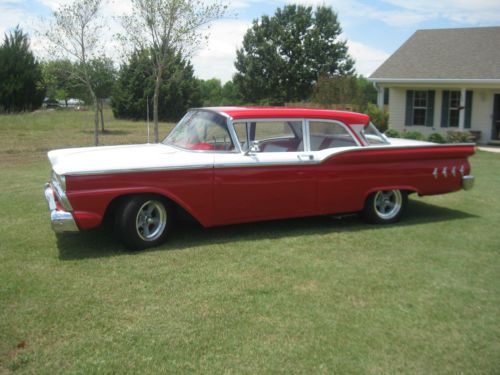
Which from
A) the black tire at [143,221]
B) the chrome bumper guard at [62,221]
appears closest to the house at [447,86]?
the black tire at [143,221]

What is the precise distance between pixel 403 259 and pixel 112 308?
119 inches

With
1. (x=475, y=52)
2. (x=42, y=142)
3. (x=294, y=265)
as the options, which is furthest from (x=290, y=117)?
(x=475, y=52)

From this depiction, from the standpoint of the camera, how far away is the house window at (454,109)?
2009 cm

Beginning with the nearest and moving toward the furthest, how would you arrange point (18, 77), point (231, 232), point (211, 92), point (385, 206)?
point (231, 232) → point (385, 206) → point (18, 77) → point (211, 92)

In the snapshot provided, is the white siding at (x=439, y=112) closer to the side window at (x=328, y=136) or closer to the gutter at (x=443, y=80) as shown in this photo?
the gutter at (x=443, y=80)

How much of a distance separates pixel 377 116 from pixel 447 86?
2.87 metres

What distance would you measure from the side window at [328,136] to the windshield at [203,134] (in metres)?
1.18

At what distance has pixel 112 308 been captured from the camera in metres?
4.17

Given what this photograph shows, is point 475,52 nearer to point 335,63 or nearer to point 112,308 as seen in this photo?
point 112,308

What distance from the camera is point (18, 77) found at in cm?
3291

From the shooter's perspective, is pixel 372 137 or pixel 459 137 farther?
pixel 459 137

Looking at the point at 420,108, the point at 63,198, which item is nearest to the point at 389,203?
the point at 63,198

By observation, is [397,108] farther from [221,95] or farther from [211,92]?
[211,92]

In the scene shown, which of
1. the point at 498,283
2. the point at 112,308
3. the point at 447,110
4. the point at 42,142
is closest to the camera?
the point at 112,308
